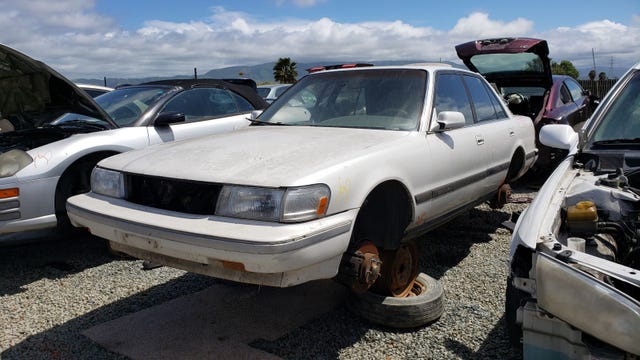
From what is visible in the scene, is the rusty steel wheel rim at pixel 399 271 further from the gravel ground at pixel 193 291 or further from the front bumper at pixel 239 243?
the front bumper at pixel 239 243

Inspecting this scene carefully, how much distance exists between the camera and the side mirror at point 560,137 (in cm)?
337

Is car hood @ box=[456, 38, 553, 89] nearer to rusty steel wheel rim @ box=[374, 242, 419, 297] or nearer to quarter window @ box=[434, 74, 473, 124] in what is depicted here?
quarter window @ box=[434, 74, 473, 124]

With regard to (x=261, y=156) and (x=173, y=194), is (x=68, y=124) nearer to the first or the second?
(x=173, y=194)

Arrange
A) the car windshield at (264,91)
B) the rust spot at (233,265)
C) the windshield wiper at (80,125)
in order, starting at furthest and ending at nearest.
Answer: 1. the car windshield at (264,91)
2. the windshield wiper at (80,125)
3. the rust spot at (233,265)

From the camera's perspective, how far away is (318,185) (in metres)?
2.52

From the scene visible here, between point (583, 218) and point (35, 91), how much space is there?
4.99 m

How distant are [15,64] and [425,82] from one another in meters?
3.61

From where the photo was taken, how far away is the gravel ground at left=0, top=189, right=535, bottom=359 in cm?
295

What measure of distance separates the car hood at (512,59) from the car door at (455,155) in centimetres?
270

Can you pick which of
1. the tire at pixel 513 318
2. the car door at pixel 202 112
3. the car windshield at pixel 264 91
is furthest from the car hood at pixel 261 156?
the car windshield at pixel 264 91

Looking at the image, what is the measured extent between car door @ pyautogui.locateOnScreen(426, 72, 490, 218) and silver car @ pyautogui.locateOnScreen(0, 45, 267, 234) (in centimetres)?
258

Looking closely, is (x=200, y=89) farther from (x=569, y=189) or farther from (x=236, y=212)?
(x=569, y=189)

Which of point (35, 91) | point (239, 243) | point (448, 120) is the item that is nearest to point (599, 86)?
point (448, 120)

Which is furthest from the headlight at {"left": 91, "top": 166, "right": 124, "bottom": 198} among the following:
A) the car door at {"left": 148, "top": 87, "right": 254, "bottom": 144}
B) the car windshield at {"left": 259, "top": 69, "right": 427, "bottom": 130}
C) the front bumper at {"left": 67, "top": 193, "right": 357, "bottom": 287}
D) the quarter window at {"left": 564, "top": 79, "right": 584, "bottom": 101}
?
the quarter window at {"left": 564, "top": 79, "right": 584, "bottom": 101}
